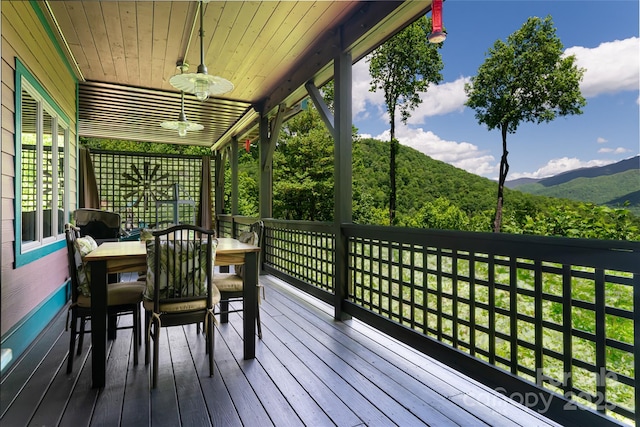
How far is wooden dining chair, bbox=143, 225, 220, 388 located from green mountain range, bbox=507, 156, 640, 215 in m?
3.69

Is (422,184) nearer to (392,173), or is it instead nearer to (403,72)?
(392,173)

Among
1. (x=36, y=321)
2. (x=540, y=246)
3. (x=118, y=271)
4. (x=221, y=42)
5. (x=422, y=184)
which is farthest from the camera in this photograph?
(x=422, y=184)

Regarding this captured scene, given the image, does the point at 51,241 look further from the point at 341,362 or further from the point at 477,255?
the point at 477,255

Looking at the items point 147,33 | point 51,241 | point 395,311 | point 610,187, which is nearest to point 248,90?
point 147,33

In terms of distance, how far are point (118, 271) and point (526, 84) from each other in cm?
605

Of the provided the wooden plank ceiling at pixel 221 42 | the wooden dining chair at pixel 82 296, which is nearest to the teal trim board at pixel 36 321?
the wooden dining chair at pixel 82 296

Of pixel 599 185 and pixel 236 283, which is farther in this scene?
pixel 599 185

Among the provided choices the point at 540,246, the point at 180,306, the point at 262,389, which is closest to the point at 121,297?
the point at 180,306

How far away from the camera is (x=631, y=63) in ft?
10.2

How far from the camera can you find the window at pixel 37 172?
2654 millimetres

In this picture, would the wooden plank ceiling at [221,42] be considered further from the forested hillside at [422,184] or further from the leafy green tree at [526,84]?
the forested hillside at [422,184]

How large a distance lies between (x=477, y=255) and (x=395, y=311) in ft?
3.30

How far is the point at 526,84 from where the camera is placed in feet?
18.3

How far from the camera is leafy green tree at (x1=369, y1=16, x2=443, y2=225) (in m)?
8.52
